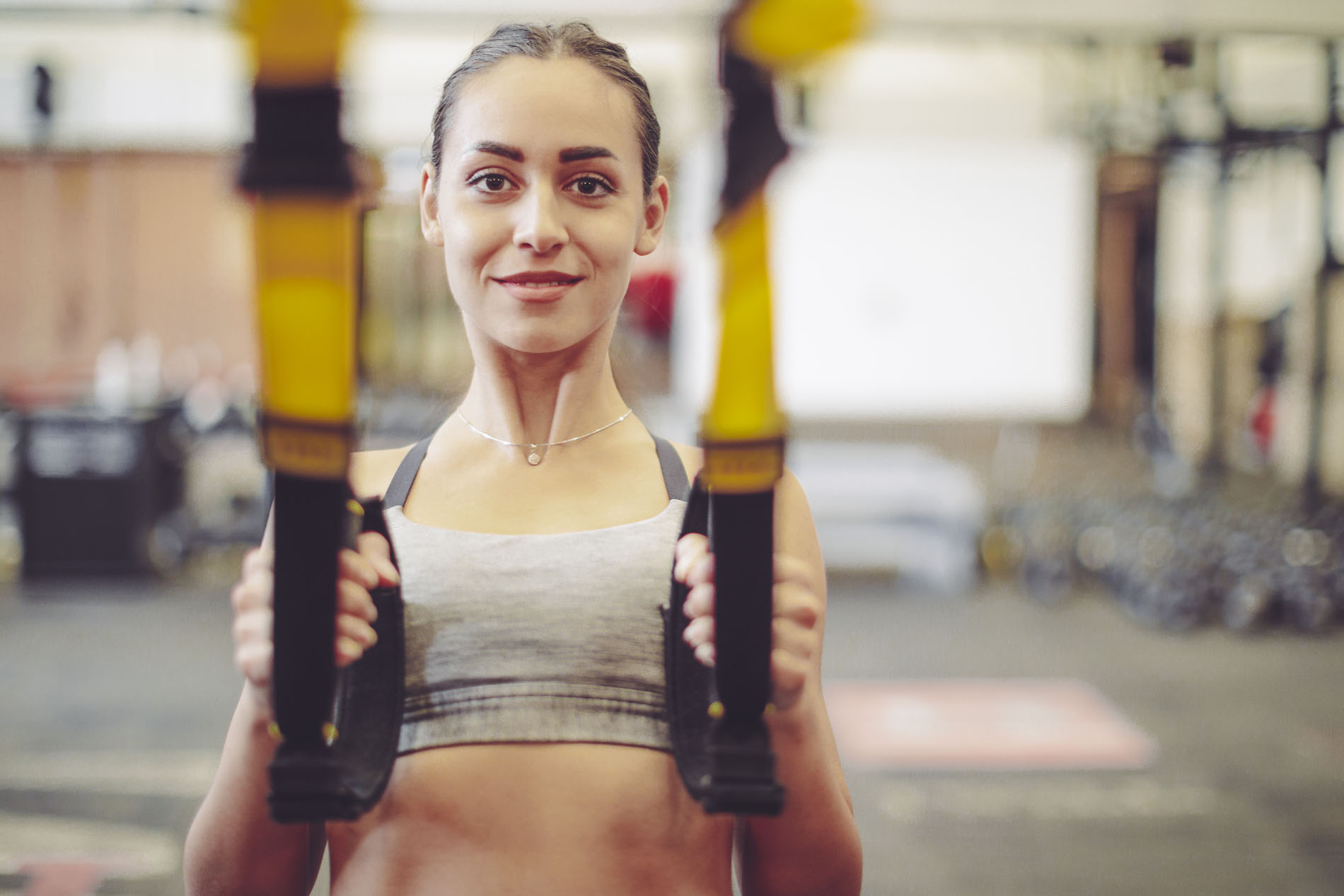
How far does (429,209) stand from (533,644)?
1.09 ft

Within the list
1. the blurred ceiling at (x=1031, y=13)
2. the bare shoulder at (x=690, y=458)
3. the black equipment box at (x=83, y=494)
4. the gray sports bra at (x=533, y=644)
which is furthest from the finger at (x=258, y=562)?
the black equipment box at (x=83, y=494)

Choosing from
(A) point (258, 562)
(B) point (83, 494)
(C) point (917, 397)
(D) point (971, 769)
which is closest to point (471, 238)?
(A) point (258, 562)

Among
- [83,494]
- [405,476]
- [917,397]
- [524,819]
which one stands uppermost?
[405,476]

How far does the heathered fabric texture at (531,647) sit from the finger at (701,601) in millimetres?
104

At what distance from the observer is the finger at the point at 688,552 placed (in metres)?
0.63

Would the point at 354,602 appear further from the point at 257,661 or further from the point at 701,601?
the point at 701,601

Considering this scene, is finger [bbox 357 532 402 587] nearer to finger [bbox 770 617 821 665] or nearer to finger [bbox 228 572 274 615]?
finger [bbox 228 572 274 615]

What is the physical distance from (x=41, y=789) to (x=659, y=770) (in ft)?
10.2

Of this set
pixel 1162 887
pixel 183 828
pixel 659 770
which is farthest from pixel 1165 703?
pixel 659 770

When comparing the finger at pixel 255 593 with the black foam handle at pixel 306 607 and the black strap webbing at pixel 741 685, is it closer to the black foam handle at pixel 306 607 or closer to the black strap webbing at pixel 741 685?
the black foam handle at pixel 306 607

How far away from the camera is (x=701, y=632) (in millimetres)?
585

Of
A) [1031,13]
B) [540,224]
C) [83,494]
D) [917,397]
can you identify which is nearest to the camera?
[540,224]

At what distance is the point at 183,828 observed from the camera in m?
2.74

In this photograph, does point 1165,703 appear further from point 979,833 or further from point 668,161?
point 668,161
